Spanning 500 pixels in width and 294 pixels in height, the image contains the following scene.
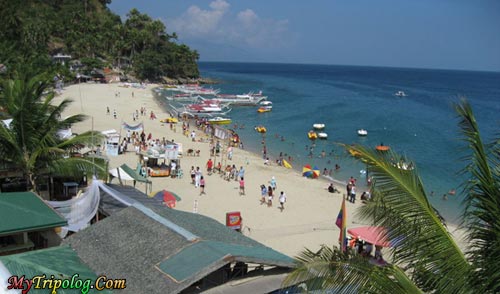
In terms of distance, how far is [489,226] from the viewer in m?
4.22

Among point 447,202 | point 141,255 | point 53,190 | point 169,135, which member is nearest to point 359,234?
point 141,255

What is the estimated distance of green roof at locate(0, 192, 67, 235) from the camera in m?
8.51

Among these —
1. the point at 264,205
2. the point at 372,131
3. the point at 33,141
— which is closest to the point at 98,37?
the point at 372,131

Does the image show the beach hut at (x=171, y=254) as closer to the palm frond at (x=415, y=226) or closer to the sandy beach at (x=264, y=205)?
the palm frond at (x=415, y=226)

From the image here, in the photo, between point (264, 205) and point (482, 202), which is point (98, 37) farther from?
point (482, 202)

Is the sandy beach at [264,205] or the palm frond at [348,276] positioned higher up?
the palm frond at [348,276]

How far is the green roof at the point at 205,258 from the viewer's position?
23.4ft

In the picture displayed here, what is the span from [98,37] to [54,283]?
316 feet

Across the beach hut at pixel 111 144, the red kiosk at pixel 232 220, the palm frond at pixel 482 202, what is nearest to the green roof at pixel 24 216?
the red kiosk at pixel 232 220

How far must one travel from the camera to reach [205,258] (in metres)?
7.34

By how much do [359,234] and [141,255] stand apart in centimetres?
745

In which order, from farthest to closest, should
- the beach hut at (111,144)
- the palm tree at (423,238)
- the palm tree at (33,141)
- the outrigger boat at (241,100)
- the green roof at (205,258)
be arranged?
the outrigger boat at (241,100)
the beach hut at (111,144)
the palm tree at (33,141)
the green roof at (205,258)
the palm tree at (423,238)

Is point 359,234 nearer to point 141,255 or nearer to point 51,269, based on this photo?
point 141,255

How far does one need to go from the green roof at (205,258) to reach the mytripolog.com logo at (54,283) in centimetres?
107
